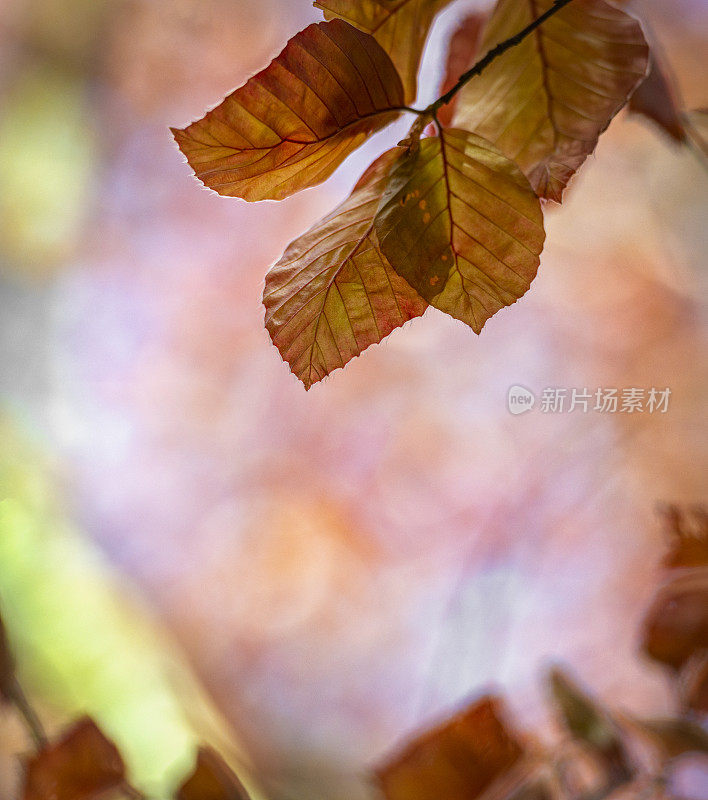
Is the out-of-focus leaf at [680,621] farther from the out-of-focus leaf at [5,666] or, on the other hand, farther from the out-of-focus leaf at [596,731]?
the out-of-focus leaf at [5,666]

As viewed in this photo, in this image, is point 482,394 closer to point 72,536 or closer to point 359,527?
point 359,527

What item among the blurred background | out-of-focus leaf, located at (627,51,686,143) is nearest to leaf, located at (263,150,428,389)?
out-of-focus leaf, located at (627,51,686,143)

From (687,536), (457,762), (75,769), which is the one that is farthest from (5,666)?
(687,536)

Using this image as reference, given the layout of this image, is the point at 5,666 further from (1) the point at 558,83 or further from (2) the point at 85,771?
(1) the point at 558,83

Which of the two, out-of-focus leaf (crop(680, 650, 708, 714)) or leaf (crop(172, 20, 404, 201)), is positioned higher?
leaf (crop(172, 20, 404, 201))

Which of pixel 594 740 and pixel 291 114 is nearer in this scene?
pixel 291 114

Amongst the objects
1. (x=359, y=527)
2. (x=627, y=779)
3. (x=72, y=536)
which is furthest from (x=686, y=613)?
(x=72, y=536)

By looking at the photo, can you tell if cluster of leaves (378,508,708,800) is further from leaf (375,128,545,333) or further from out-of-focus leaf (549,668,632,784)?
leaf (375,128,545,333)
